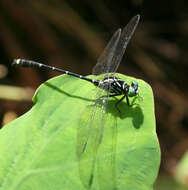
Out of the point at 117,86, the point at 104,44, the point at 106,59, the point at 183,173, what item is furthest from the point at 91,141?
the point at 104,44

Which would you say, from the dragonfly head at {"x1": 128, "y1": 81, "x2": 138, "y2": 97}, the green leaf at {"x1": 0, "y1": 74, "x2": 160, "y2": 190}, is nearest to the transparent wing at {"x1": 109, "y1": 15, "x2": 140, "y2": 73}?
the dragonfly head at {"x1": 128, "y1": 81, "x2": 138, "y2": 97}

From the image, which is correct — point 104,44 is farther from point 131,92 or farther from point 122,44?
point 131,92

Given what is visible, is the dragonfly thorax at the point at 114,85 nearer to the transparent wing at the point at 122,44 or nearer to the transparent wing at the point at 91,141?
the transparent wing at the point at 91,141

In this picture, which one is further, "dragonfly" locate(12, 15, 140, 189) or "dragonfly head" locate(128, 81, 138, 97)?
"dragonfly head" locate(128, 81, 138, 97)

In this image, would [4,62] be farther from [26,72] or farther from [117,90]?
[117,90]

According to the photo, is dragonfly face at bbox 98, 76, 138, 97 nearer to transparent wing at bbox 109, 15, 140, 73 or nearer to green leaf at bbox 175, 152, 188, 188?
transparent wing at bbox 109, 15, 140, 73

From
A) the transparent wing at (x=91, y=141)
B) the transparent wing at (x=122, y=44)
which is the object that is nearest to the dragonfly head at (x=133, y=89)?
the transparent wing at (x=91, y=141)
